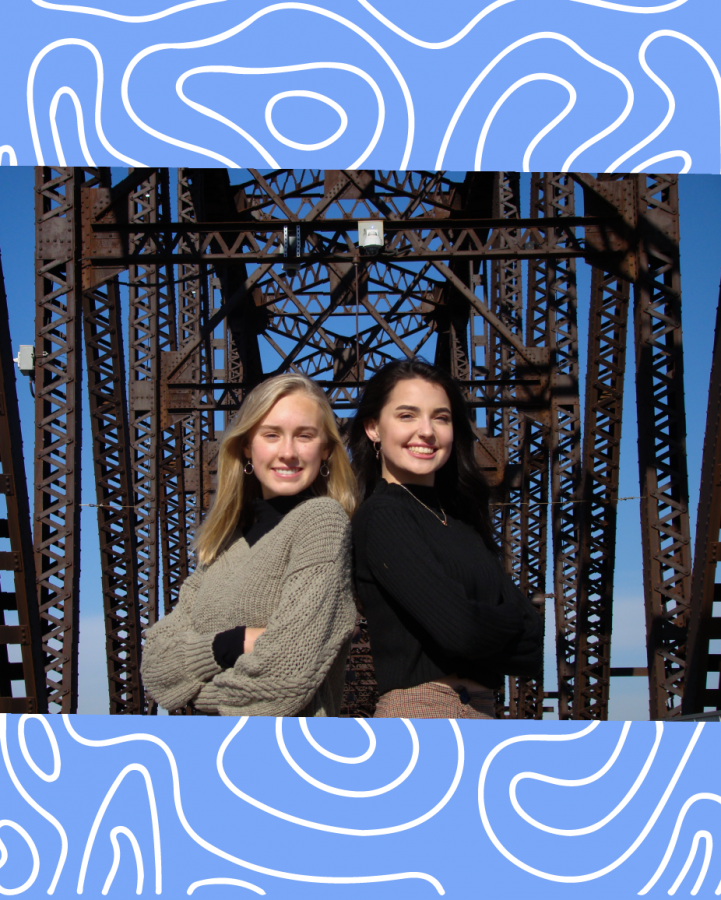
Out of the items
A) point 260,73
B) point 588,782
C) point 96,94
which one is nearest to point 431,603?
point 588,782

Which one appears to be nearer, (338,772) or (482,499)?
(338,772)

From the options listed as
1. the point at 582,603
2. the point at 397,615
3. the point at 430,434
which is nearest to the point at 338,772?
the point at 397,615

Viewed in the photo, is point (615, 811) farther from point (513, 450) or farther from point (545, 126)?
point (513, 450)

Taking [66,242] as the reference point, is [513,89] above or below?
below

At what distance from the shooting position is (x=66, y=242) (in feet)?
24.8

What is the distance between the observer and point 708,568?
3.63 m

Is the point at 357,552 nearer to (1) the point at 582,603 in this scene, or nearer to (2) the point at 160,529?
(1) the point at 582,603

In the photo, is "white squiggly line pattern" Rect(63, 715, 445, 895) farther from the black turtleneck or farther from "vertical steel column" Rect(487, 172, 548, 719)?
"vertical steel column" Rect(487, 172, 548, 719)

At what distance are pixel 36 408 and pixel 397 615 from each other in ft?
19.0

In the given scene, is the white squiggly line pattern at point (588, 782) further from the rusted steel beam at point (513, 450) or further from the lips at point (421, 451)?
the rusted steel beam at point (513, 450)

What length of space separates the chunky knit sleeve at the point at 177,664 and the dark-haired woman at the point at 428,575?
1.52ft

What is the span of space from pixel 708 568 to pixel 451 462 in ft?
4.58

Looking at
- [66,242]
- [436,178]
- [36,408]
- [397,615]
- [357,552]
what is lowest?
[397,615]

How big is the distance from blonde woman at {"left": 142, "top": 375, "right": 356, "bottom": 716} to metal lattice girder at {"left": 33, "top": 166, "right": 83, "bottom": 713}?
5167 millimetres
